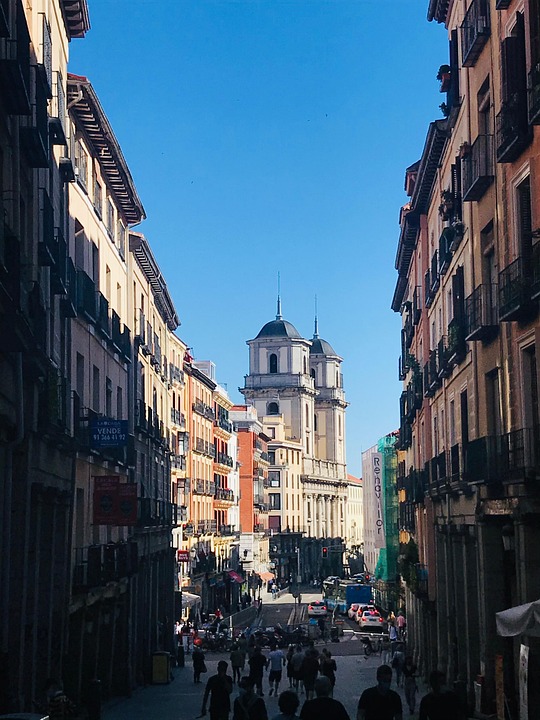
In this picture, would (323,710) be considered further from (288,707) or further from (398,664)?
(398,664)

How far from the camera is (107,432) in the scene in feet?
87.5

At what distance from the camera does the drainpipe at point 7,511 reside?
1783 centimetres

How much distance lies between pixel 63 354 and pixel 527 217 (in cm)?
1037

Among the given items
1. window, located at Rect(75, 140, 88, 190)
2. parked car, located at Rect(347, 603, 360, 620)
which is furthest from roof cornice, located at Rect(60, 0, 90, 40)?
parked car, located at Rect(347, 603, 360, 620)

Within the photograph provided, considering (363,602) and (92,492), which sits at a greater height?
(92,492)

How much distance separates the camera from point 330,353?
163500mm

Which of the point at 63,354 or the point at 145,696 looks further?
the point at 145,696

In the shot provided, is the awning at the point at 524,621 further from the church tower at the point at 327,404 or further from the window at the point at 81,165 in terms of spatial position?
the church tower at the point at 327,404

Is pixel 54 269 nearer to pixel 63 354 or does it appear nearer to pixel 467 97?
pixel 63 354

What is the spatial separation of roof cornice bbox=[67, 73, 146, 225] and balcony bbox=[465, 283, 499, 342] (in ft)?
33.8

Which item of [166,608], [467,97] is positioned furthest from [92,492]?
[166,608]

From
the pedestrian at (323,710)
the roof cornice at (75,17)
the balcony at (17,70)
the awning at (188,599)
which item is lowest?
the awning at (188,599)

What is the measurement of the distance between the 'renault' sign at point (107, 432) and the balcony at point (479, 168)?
917cm

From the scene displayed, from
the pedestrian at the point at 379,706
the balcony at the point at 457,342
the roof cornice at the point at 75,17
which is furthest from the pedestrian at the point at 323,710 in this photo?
the roof cornice at the point at 75,17
